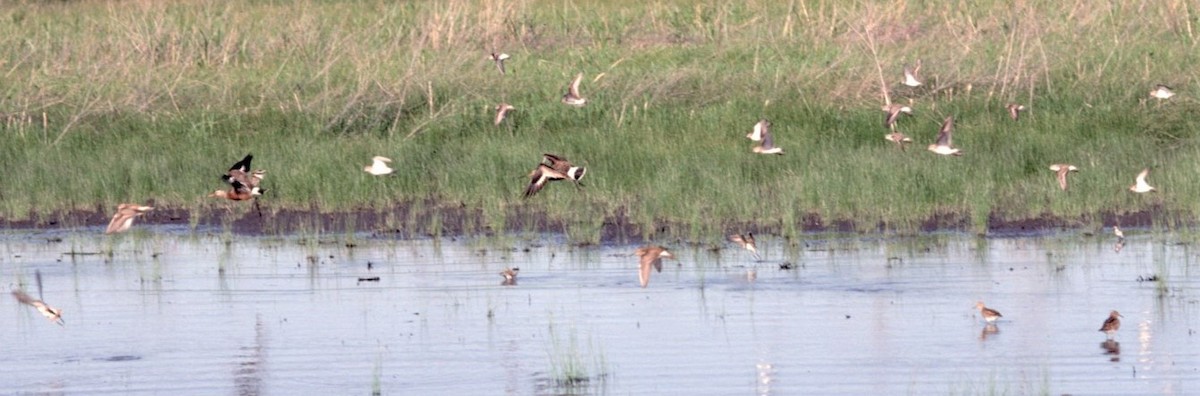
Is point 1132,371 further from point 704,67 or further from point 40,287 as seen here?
point 704,67

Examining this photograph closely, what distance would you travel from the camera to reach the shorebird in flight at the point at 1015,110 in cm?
1470

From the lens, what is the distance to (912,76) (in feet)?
51.5

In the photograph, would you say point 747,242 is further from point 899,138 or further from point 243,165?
point 899,138

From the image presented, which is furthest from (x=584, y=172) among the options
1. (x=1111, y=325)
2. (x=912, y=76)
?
(x=1111, y=325)

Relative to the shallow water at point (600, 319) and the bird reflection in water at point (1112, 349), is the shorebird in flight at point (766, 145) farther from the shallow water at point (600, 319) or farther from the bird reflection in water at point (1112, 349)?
the bird reflection in water at point (1112, 349)

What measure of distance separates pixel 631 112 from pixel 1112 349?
7934 mm

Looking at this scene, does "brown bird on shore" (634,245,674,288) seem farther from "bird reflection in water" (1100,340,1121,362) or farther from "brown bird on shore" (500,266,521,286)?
"bird reflection in water" (1100,340,1121,362)

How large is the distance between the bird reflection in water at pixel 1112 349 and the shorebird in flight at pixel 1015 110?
6.62m

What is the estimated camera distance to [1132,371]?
7648 mm

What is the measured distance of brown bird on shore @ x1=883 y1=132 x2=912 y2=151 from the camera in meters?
14.1

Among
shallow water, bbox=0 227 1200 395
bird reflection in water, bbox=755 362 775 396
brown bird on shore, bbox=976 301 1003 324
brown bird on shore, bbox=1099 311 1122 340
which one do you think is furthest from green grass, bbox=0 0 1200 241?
bird reflection in water, bbox=755 362 775 396

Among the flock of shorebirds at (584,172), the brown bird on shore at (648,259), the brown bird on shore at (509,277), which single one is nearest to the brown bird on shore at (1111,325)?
the flock of shorebirds at (584,172)

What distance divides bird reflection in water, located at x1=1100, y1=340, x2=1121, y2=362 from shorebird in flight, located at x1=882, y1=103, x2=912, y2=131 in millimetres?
6039

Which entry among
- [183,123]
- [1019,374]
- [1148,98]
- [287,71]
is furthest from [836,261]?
[287,71]
